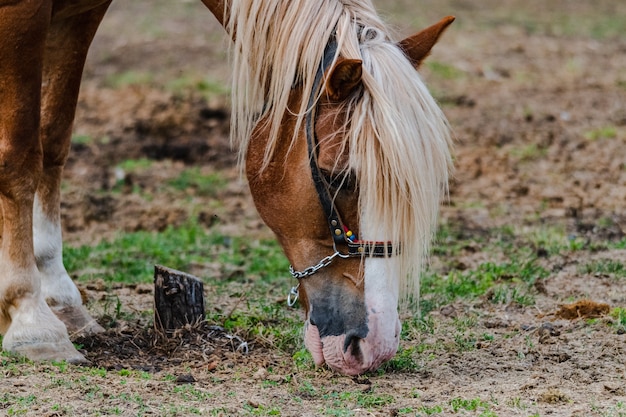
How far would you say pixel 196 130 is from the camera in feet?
29.0

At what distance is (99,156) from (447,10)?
8710mm

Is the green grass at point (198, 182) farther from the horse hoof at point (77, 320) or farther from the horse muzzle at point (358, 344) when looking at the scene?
the horse muzzle at point (358, 344)

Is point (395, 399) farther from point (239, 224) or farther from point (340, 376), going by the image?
point (239, 224)

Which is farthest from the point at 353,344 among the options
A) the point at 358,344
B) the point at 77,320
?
the point at 77,320

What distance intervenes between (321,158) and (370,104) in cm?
26

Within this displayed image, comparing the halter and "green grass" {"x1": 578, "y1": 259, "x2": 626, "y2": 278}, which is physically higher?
the halter

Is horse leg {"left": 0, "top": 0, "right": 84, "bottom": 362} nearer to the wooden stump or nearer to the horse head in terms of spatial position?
the wooden stump

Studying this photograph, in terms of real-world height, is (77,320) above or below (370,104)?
below

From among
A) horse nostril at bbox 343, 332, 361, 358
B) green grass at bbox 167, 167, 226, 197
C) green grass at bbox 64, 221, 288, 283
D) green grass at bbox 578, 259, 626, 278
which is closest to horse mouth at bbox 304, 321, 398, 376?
horse nostril at bbox 343, 332, 361, 358

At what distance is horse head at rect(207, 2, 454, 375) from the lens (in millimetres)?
3258

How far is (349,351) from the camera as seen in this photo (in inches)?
132

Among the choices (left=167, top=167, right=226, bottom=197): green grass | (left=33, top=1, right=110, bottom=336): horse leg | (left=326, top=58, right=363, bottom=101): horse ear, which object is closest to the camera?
(left=326, top=58, right=363, bottom=101): horse ear

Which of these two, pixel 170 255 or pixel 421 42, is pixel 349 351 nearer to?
pixel 421 42

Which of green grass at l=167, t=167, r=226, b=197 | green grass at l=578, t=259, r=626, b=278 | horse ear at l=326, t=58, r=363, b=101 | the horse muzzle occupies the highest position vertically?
horse ear at l=326, t=58, r=363, b=101
